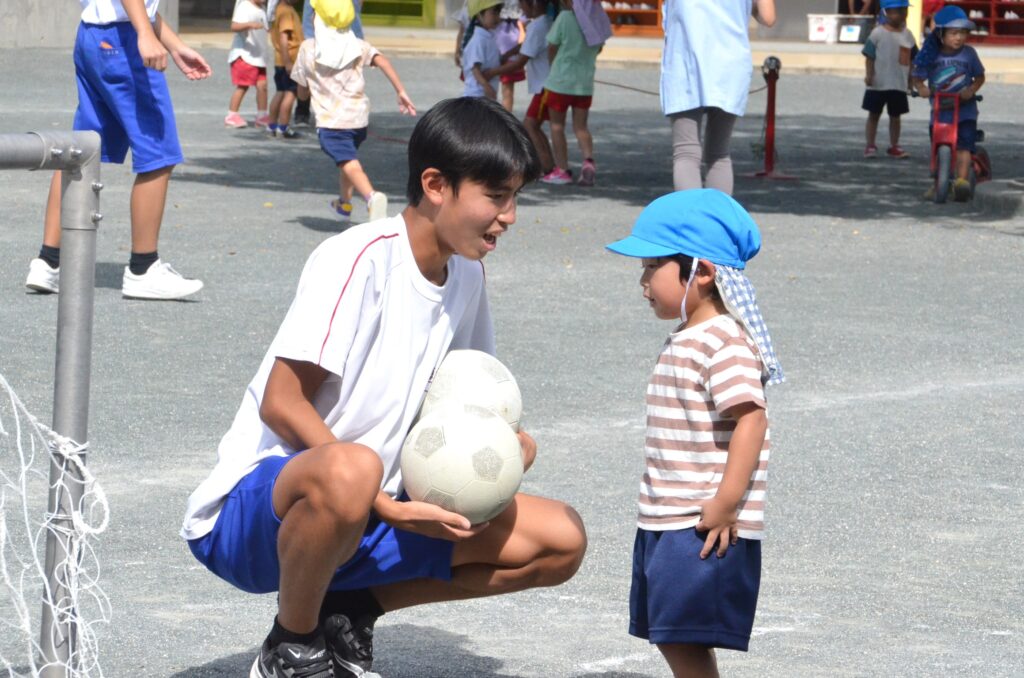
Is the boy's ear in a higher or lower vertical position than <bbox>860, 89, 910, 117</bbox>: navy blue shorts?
higher

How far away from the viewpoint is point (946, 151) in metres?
13.3

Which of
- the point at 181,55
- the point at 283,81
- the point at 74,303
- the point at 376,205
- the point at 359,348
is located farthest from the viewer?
the point at 283,81

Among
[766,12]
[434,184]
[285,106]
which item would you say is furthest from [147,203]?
[285,106]

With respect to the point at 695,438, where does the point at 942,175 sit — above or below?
below

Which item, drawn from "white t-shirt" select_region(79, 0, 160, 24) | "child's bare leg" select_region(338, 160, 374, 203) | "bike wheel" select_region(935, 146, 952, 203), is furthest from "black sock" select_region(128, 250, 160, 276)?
"bike wheel" select_region(935, 146, 952, 203)

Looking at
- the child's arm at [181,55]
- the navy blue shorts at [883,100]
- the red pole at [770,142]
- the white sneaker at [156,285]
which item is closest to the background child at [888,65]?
the navy blue shorts at [883,100]

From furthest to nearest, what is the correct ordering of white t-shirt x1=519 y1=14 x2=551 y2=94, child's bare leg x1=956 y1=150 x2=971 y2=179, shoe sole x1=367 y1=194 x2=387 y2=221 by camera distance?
white t-shirt x1=519 y1=14 x2=551 y2=94 < child's bare leg x1=956 y1=150 x2=971 y2=179 < shoe sole x1=367 y1=194 x2=387 y2=221

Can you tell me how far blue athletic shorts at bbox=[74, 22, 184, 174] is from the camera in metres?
7.92

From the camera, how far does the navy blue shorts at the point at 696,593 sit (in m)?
3.59

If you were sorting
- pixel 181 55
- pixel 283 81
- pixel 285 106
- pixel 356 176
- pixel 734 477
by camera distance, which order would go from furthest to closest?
pixel 283 81, pixel 285 106, pixel 356 176, pixel 181 55, pixel 734 477

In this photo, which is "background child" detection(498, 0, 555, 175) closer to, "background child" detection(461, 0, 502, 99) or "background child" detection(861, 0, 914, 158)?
"background child" detection(461, 0, 502, 99)

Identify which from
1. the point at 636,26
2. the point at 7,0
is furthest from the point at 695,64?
the point at 636,26

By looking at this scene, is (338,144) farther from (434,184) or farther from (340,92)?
(434,184)

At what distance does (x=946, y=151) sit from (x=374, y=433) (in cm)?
1030
